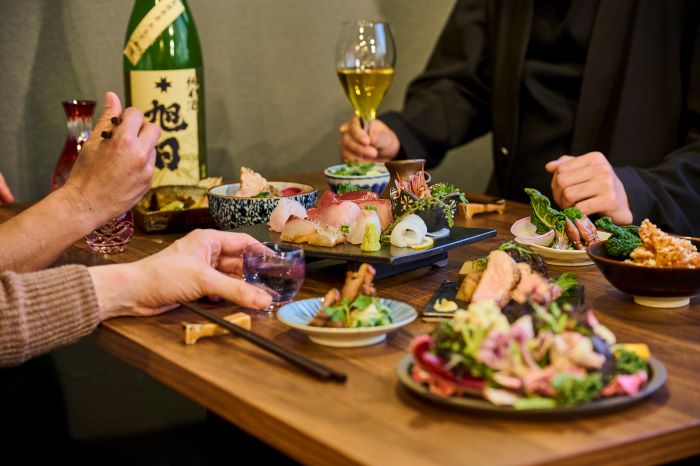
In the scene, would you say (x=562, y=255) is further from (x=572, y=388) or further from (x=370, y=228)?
(x=572, y=388)

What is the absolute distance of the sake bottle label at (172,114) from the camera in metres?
2.15

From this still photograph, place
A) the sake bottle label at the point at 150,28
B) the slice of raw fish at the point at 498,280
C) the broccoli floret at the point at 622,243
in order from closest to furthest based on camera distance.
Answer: the slice of raw fish at the point at 498,280
the broccoli floret at the point at 622,243
the sake bottle label at the point at 150,28

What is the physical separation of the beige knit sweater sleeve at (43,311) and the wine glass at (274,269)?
0.75 feet

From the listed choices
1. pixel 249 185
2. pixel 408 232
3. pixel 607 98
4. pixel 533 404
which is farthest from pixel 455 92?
pixel 533 404

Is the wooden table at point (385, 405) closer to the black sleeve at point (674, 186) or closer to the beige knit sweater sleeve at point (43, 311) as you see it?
the beige knit sweater sleeve at point (43, 311)

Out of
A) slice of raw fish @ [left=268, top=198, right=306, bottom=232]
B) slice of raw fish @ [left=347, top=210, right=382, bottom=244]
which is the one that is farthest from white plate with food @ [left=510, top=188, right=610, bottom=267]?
slice of raw fish @ [left=268, top=198, right=306, bottom=232]

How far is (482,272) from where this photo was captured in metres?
1.31

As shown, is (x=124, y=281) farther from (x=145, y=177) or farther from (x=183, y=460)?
(x=183, y=460)

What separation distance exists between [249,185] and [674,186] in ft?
3.11

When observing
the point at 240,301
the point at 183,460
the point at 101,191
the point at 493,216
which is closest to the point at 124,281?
the point at 240,301

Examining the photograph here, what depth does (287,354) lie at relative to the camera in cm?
107

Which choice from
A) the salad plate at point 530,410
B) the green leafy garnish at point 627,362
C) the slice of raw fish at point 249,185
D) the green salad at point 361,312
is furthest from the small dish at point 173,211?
the green leafy garnish at point 627,362

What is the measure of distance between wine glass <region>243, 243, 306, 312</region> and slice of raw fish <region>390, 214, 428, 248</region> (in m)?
0.18

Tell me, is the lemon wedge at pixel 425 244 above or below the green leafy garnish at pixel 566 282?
above
